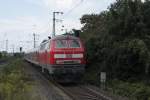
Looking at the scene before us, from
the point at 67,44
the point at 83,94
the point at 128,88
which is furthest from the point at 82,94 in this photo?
the point at 67,44

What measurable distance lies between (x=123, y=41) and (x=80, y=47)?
9.65ft

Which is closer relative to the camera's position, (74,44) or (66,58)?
(66,58)

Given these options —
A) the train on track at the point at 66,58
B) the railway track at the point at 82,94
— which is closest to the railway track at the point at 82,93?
the railway track at the point at 82,94

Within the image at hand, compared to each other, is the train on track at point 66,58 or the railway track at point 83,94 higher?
the train on track at point 66,58

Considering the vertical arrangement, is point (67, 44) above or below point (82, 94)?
above

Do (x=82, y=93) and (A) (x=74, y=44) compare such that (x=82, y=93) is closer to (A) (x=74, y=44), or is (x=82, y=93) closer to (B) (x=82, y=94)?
(B) (x=82, y=94)

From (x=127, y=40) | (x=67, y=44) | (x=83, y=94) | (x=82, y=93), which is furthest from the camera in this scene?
(x=67, y=44)

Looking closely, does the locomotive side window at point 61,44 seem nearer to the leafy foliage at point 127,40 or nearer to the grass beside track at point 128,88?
the leafy foliage at point 127,40

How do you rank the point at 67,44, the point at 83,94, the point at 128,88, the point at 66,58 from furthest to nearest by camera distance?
the point at 67,44 → the point at 66,58 → the point at 128,88 → the point at 83,94

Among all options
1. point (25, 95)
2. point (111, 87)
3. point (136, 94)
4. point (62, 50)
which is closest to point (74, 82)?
point (62, 50)

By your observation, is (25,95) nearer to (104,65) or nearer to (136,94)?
(136,94)

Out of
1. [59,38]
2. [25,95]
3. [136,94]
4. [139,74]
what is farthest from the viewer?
[59,38]

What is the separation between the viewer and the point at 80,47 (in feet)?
84.3

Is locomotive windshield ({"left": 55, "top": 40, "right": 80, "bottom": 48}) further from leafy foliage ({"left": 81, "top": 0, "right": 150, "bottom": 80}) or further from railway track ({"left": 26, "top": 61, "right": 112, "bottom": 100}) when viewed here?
railway track ({"left": 26, "top": 61, "right": 112, "bottom": 100})
